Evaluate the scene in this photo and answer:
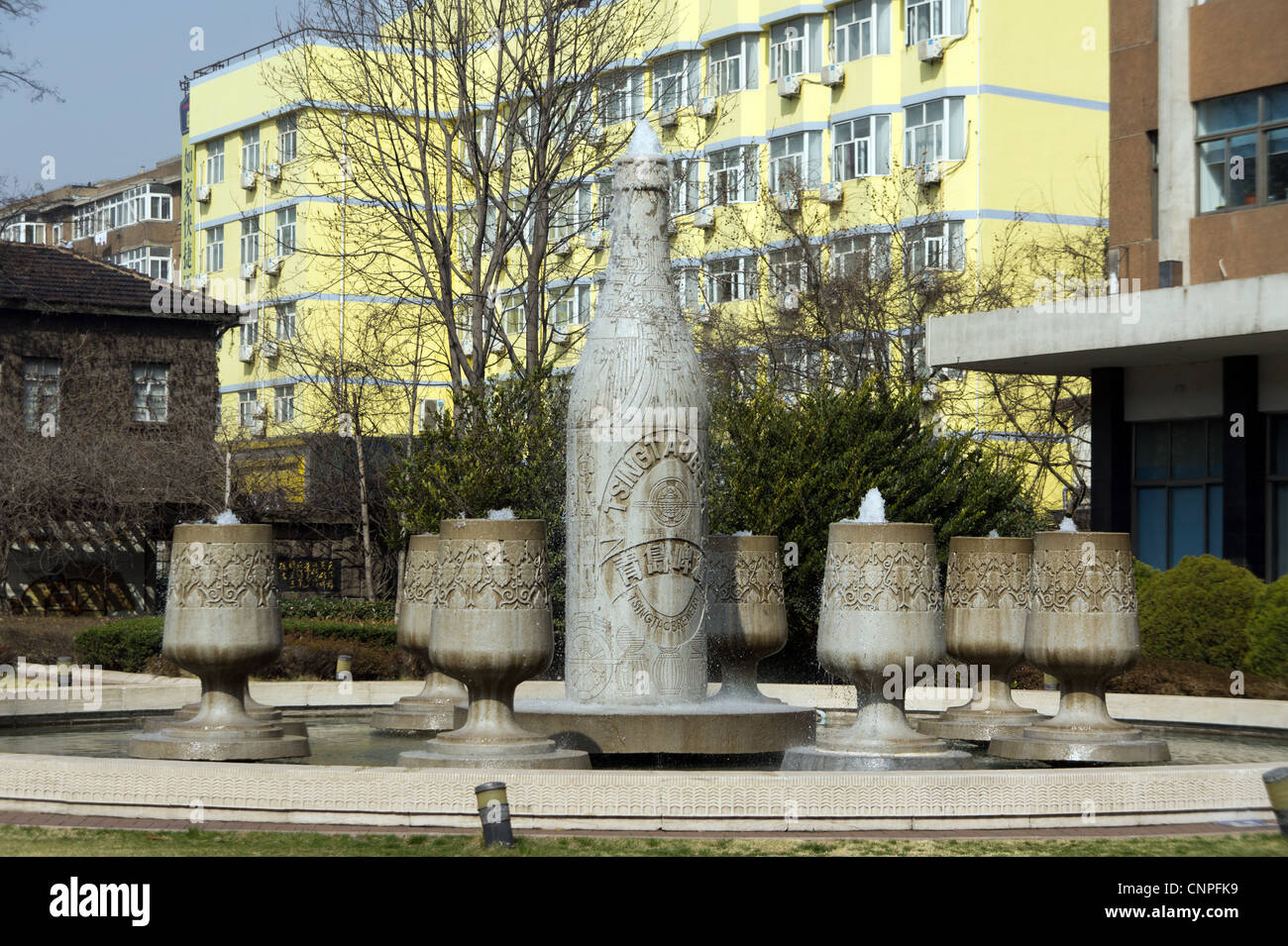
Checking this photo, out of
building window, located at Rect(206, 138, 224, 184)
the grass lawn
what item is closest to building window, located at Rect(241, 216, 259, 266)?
building window, located at Rect(206, 138, 224, 184)

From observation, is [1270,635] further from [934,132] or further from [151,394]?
[151,394]

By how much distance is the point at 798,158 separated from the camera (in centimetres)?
5175

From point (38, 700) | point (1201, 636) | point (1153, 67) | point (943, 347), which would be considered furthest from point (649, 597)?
point (1153, 67)

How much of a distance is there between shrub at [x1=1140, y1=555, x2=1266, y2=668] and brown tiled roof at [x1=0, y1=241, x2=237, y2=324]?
27586 mm

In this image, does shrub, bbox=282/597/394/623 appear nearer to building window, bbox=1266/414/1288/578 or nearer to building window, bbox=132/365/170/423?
building window, bbox=132/365/170/423

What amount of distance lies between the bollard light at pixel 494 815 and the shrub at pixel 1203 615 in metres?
15.3

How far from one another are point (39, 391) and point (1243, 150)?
27948mm

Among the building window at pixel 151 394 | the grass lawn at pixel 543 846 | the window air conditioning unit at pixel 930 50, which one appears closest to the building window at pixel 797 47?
the window air conditioning unit at pixel 930 50

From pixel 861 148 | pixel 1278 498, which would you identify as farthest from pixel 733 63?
pixel 1278 498

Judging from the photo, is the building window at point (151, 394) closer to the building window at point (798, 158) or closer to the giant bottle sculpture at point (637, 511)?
the building window at point (798, 158)

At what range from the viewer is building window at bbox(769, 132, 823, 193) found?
168 ft

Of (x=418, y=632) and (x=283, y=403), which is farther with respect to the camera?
(x=283, y=403)

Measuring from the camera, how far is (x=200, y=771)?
40.2 ft

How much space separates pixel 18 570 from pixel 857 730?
31682 millimetres
